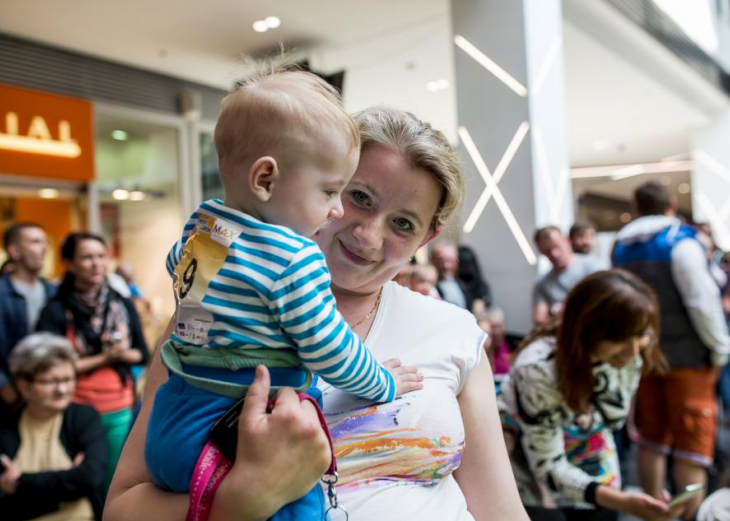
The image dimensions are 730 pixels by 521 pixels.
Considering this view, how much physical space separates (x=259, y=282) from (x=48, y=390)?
7.94 feet

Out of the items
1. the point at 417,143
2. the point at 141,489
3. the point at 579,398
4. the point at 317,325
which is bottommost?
the point at 579,398

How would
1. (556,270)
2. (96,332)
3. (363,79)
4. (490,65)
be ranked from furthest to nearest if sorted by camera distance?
1. (363,79)
2. (490,65)
3. (556,270)
4. (96,332)

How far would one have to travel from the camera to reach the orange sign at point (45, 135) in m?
6.65

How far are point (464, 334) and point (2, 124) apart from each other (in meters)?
6.76

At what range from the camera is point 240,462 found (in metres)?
0.88

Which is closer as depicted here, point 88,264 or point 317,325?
point 317,325

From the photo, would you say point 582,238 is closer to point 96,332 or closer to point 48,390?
point 96,332

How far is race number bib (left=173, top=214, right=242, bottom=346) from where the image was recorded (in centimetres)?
93

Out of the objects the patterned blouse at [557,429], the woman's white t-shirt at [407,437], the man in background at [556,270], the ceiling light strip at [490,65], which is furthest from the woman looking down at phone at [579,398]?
the ceiling light strip at [490,65]

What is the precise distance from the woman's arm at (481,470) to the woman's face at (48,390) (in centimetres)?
229

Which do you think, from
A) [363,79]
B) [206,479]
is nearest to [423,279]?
[206,479]

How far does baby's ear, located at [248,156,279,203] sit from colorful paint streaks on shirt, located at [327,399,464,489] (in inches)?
15.9

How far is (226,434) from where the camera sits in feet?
2.99

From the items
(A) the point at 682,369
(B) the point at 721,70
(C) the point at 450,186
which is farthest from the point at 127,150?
(B) the point at 721,70
